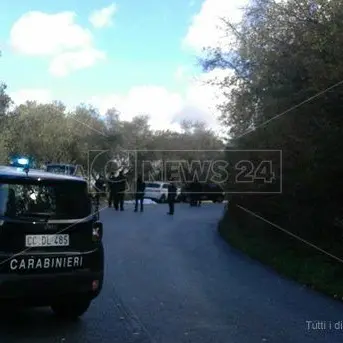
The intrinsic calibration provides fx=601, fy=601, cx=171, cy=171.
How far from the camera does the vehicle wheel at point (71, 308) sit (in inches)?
288

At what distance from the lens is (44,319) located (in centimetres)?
743

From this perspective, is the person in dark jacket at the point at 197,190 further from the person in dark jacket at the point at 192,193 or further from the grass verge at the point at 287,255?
the grass verge at the point at 287,255

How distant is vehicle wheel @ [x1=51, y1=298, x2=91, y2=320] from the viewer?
288 inches

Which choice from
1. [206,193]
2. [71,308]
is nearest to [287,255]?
[71,308]

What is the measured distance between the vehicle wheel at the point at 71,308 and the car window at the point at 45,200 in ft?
3.61

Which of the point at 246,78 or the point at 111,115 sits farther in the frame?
the point at 111,115

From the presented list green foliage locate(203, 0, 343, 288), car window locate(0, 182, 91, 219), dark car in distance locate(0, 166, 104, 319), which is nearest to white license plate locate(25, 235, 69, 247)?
dark car in distance locate(0, 166, 104, 319)

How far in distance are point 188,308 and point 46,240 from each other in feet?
7.85

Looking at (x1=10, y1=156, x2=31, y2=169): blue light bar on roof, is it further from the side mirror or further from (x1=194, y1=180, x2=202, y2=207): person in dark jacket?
(x1=194, y1=180, x2=202, y2=207): person in dark jacket

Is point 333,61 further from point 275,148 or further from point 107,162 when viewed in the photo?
point 107,162

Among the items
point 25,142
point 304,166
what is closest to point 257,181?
point 304,166

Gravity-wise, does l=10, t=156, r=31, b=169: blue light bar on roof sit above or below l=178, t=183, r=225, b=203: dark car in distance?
above

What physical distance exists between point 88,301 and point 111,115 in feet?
180

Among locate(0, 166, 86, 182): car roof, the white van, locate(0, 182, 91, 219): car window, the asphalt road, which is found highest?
locate(0, 166, 86, 182): car roof
